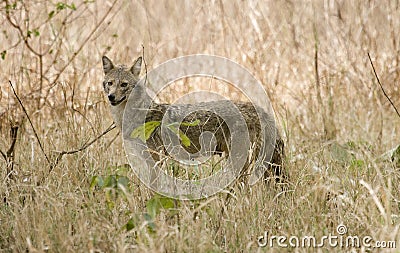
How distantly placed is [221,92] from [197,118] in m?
2.19

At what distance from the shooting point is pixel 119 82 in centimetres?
563

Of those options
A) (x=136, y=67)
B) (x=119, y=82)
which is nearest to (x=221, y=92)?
(x=136, y=67)

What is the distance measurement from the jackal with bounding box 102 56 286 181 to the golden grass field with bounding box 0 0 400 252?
20 centimetres

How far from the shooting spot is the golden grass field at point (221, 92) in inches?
166

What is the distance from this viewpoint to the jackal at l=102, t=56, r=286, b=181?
5453 millimetres

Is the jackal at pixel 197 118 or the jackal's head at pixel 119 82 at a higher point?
the jackal's head at pixel 119 82

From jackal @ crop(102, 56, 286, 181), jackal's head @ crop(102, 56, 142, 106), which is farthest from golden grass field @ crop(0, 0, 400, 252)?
jackal's head @ crop(102, 56, 142, 106)

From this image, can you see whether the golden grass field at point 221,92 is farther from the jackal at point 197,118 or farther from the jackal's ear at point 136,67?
the jackal's ear at point 136,67

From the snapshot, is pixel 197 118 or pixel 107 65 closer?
pixel 197 118

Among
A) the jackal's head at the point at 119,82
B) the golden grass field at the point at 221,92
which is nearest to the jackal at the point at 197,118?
the jackal's head at the point at 119,82

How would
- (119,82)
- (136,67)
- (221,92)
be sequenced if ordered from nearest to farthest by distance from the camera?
(119,82) → (136,67) → (221,92)

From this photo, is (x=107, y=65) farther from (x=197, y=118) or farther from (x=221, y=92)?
(x=221, y=92)

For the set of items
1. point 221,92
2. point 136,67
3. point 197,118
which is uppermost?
point 136,67

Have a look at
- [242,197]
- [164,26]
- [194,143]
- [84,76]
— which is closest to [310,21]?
[164,26]
